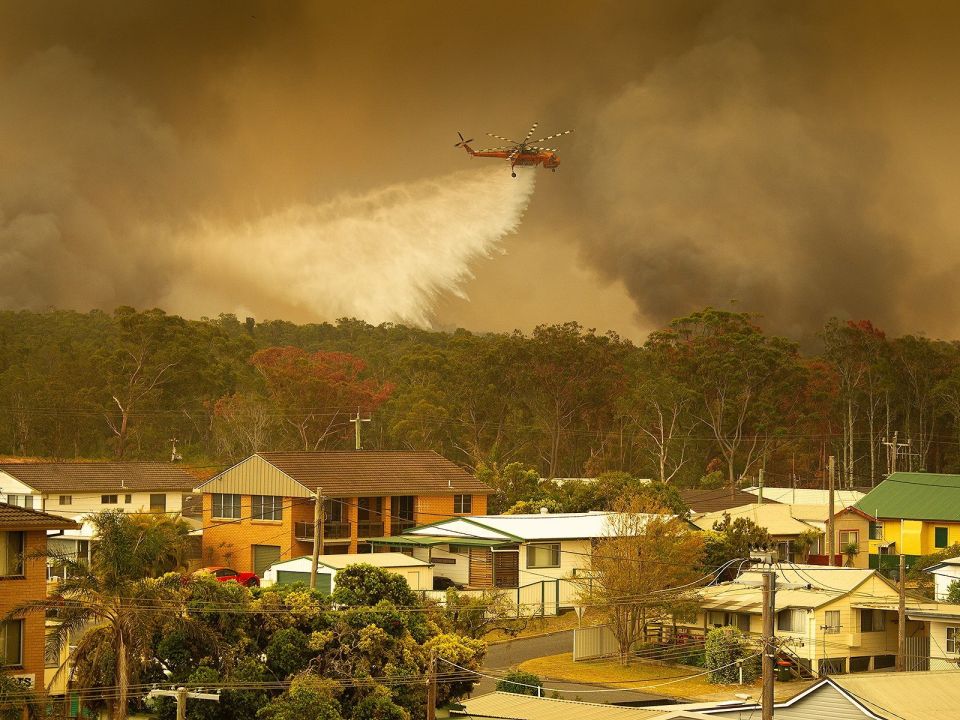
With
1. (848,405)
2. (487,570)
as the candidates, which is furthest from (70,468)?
(848,405)

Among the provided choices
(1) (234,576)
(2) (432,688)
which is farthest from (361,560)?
(2) (432,688)

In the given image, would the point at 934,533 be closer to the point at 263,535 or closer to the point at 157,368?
the point at 263,535

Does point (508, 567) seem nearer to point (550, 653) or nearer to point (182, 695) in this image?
point (550, 653)

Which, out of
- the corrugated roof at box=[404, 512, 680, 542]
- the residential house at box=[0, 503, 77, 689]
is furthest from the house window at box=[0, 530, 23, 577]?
the corrugated roof at box=[404, 512, 680, 542]

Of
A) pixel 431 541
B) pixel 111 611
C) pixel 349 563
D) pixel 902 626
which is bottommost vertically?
pixel 902 626

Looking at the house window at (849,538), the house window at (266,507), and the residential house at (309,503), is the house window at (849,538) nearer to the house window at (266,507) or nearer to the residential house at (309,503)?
the residential house at (309,503)

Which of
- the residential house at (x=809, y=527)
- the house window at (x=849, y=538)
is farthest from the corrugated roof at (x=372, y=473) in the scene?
the house window at (x=849, y=538)

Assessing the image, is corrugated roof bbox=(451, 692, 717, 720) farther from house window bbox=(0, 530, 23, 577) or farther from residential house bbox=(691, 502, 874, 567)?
residential house bbox=(691, 502, 874, 567)
